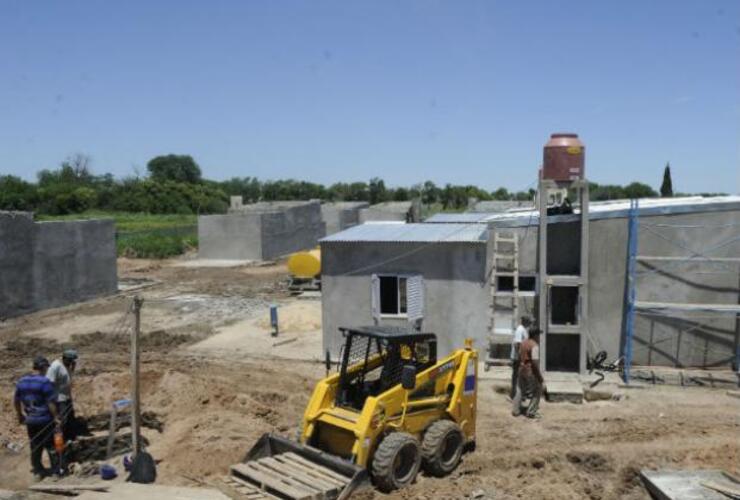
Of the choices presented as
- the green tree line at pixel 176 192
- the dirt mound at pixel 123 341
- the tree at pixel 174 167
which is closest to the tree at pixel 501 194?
the green tree line at pixel 176 192

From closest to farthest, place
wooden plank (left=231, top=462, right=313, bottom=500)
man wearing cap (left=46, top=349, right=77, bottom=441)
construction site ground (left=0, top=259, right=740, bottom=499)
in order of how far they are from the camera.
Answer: wooden plank (left=231, top=462, right=313, bottom=500), construction site ground (left=0, top=259, right=740, bottom=499), man wearing cap (left=46, top=349, right=77, bottom=441)

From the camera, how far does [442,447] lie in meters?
9.88

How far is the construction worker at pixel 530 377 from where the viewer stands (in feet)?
41.2

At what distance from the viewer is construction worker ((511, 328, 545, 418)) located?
41.2ft

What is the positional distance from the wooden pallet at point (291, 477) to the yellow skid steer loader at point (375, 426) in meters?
0.01

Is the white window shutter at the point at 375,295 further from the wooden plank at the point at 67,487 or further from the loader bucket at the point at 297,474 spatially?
the wooden plank at the point at 67,487

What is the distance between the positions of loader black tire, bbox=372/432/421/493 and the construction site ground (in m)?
0.19

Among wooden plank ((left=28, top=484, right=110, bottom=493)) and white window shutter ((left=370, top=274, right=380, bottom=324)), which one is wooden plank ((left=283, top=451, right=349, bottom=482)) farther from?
white window shutter ((left=370, top=274, right=380, bottom=324))

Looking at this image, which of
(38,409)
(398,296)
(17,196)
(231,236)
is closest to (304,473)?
(38,409)

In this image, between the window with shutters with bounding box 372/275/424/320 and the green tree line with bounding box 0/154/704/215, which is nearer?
the window with shutters with bounding box 372/275/424/320

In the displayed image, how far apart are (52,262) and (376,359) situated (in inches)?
771

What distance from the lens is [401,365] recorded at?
987 centimetres

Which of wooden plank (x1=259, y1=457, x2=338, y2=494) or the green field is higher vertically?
the green field

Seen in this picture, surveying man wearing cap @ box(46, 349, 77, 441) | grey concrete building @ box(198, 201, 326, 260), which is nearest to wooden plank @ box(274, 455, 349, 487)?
man wearing cap @ box(46, 349, 77, 441)
